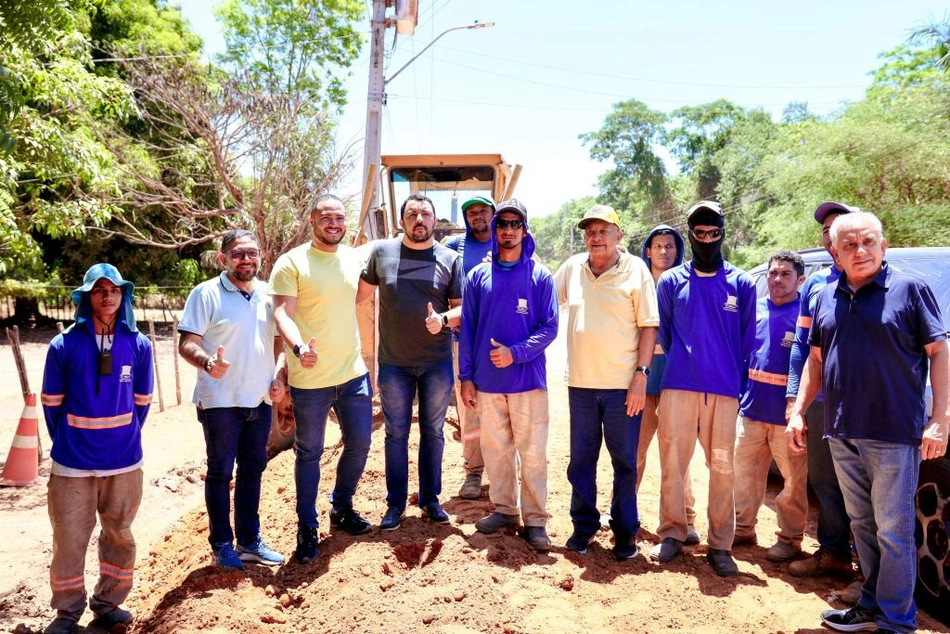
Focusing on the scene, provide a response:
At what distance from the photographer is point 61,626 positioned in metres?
→ 4.11

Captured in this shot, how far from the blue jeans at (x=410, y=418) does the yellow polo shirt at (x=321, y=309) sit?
1.00 ft

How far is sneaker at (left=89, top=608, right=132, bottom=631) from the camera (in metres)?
4.27

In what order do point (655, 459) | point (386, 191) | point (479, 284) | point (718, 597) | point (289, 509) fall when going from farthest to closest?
point (386, 191) < point (655, 459) < point (289, 509) < point (479, 284) < point (718, 597)

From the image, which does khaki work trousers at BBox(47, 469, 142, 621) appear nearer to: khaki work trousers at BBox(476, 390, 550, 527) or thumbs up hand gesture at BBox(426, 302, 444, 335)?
thumbs up hand gesture at BBox(426, 302, 444, 335)

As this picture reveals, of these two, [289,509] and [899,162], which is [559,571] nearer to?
[289,509]

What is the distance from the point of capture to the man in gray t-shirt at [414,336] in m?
4.69

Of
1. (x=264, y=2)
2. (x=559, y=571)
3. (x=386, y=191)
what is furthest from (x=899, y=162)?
(x=264, y=2)

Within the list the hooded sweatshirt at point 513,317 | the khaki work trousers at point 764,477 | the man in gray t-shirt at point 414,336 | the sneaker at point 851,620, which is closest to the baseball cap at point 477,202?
the man in gray t-shirt at point 414,336

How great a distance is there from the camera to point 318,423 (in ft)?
15.0

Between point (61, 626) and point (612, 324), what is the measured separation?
11.9ft

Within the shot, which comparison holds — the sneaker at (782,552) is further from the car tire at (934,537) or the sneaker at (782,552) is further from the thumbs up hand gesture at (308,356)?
the thumbs up hand gesture at (308,356)

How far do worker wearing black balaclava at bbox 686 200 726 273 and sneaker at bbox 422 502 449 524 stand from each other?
2.32 m

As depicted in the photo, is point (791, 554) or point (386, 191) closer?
point (791, 554)

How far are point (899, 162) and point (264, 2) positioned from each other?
2268 centimetres
